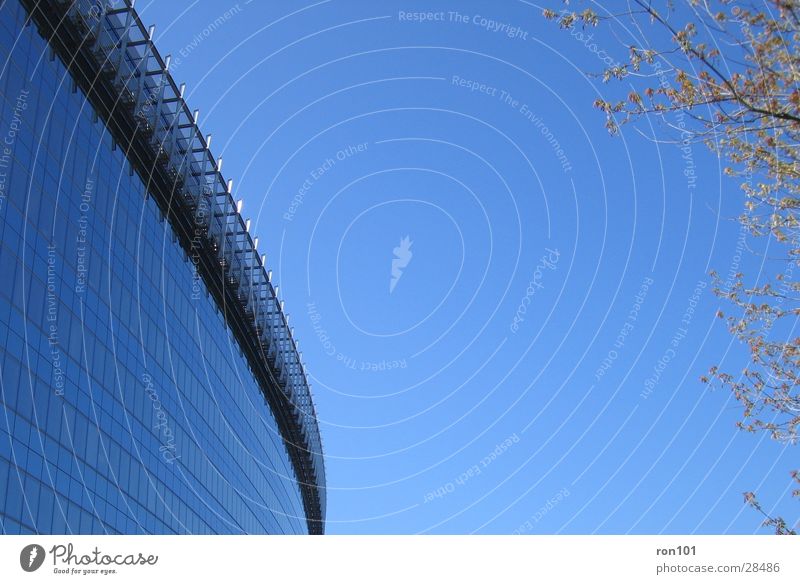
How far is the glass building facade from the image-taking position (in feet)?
117

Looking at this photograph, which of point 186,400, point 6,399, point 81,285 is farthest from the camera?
point 186,400

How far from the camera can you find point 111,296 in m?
44.8

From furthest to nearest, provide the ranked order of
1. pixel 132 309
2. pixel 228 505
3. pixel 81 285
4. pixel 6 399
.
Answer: pixel 228 505, pixel 132 309, pixel 81 285, pixel 6 399

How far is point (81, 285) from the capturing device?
135ft

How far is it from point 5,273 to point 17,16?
10.1 metres

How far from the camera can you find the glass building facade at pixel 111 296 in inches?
1399
